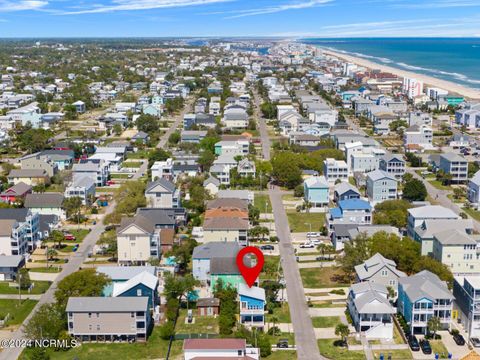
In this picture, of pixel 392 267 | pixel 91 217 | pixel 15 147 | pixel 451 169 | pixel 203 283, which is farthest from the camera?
pixel 15 147

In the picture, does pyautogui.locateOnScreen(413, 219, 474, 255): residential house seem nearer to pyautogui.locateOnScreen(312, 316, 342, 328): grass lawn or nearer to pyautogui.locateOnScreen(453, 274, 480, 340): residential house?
pyautogui.locateOnScreen(453, 274, 480, 340): residential house

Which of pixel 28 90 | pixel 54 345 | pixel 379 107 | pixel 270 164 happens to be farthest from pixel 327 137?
pixel 28 90

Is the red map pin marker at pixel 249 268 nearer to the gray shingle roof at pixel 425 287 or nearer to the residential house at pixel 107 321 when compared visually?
the residential house at pixel 107 321

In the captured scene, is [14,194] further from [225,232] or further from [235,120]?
[235,120]

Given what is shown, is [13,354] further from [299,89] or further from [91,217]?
[299,89]

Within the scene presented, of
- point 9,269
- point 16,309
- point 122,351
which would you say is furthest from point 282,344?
point 9,269

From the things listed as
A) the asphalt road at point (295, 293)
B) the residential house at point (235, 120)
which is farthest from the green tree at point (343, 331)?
the residential house at point (235, 120)
